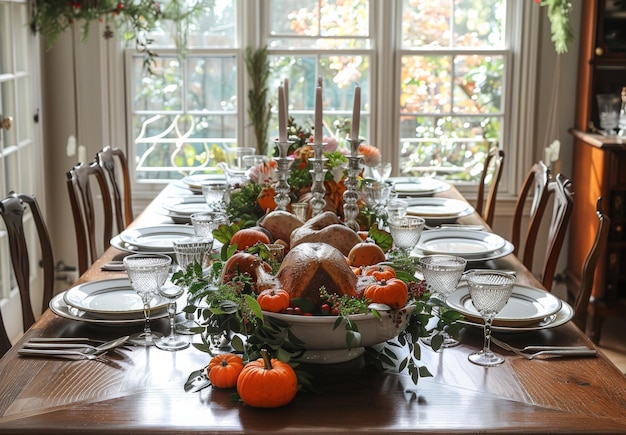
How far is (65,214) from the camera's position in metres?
4.48

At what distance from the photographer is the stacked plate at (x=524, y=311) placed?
1843 millimetres

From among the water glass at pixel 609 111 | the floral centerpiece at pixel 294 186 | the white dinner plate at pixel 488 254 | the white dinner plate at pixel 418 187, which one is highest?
the water glass at pixel 609 111

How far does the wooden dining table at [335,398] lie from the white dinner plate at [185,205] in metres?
1.31

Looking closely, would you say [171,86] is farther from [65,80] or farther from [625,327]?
[625,327]

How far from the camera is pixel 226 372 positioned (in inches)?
59.2

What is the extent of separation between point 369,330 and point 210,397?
30 cm

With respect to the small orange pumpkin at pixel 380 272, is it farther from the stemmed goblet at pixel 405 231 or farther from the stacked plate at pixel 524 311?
the stemmed goblet at pixel 405 231

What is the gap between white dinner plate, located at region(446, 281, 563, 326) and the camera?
1.85 metres

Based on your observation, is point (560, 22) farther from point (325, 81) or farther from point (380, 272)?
point (380, 272)

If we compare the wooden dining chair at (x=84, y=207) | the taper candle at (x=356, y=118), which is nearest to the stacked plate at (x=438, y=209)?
the taper candle at (x=356, y=118)

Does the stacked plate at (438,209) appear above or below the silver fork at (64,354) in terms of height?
above

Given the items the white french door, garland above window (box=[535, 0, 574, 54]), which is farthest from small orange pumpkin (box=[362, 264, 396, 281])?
garland above window (box=[535, 0, 574, 54])

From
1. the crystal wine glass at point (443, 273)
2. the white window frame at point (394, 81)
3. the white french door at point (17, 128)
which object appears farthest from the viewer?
the white window frame at point (394, 81)

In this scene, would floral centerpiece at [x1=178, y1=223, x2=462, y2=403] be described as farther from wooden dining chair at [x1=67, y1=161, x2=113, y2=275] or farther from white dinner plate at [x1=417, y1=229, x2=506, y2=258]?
wooden dining chair at [x1=67, y1=161, x2=113, y2=275]
